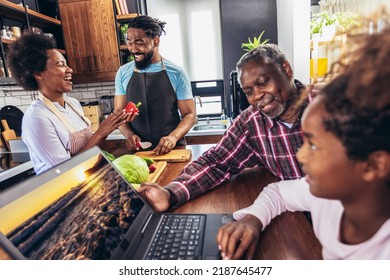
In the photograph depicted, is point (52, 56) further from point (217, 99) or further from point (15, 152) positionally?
point (217, 99)

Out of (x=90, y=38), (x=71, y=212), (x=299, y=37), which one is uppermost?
(x=90, y=38)

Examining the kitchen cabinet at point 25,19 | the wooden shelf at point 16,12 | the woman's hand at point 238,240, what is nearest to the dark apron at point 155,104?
the kitchen cabinet at point 25,19

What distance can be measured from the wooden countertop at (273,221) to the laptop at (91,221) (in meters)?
0.08

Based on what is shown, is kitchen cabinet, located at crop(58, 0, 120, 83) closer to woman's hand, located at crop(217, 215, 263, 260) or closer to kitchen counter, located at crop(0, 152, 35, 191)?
kitchen counter, located at crop(0, 152, 35, 191)

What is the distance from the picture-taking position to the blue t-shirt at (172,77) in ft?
5.35

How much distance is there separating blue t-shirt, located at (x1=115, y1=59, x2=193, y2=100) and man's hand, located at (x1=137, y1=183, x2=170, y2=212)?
40.5 inches

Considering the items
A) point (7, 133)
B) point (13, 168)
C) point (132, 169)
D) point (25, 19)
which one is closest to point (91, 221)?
point (132, 169)

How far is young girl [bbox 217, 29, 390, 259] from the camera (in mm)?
271

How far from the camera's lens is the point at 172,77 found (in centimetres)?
165

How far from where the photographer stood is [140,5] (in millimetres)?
2645

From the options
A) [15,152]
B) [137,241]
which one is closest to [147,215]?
[137,241]

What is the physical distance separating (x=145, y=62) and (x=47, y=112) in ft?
2.32

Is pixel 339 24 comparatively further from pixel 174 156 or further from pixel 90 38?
pixel 90 38

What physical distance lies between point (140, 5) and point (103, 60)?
2.13ft
